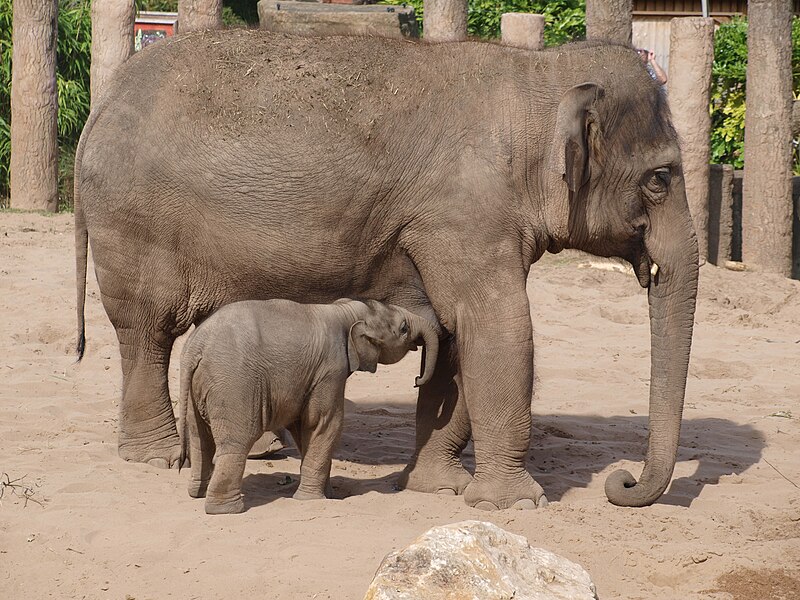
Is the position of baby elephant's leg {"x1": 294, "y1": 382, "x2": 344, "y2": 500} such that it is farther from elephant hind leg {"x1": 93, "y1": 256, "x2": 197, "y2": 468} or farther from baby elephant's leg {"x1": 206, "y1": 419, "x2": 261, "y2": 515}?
elephant hind leg {"x1": 93, "y1": 256, "x2": 197, "y2": 468}

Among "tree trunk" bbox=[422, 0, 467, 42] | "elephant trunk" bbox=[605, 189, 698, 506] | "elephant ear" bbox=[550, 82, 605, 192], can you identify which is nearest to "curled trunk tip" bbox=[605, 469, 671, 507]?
"elephant trunk" bbox=[605, 189, 698, 506]

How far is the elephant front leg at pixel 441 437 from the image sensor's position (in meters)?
6.20

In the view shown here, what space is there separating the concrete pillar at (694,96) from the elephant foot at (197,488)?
24.2ft

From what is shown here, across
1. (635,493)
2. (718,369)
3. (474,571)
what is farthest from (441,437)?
(718,369)

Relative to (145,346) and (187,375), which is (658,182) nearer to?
(187,375)

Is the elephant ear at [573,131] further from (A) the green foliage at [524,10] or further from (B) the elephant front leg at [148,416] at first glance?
(A) the green foliage at [524,10]

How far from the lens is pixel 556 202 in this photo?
576cm

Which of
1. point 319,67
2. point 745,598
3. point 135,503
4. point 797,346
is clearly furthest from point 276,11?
point 745,598

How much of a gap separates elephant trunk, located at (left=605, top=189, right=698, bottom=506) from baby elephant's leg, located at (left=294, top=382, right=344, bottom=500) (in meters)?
1.33

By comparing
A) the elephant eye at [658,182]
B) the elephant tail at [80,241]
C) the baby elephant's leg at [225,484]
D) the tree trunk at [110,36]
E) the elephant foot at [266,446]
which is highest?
the tree trunk at [110,36]

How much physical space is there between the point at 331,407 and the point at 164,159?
53.6 inches

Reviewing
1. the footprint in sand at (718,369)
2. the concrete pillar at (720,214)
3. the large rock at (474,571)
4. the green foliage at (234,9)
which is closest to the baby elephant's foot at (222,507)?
the large rock at (474,571)

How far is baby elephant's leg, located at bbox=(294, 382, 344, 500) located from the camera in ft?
18.3

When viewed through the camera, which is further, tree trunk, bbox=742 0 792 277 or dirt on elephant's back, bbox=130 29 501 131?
tree trunk, bbox=742 0 792 277
